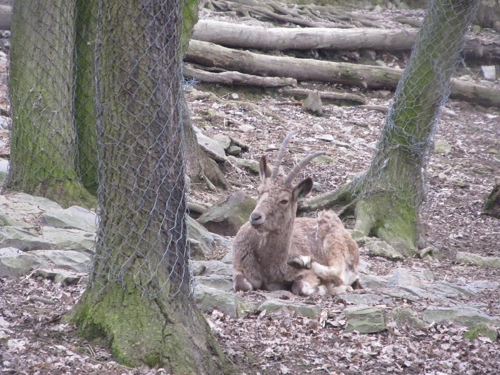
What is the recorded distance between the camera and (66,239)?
711cm

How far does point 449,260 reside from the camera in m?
9.88

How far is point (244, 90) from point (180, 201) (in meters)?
11.1

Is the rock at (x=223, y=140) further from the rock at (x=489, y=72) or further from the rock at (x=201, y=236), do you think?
the rock at (x=489, y=72)

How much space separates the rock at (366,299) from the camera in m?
6.93

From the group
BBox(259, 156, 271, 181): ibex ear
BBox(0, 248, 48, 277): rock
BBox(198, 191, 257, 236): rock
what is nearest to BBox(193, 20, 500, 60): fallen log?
BBox(198, 191, 257, 236): rock

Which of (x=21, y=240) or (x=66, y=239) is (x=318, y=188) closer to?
(x=66, y=239)

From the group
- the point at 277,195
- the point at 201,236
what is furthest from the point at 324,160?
the point at 277,195

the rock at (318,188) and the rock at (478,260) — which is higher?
the rock at (318,188)

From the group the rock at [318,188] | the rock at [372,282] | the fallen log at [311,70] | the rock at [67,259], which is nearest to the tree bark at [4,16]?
the fallen log at [311,70]

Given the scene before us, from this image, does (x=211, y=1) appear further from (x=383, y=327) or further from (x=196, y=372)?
(x=196, y=372)

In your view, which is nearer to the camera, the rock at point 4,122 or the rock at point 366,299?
the rock at point 366,299

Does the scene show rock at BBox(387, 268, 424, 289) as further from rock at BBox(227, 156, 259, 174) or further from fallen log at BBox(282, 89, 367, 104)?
fallen log at BBox(282, 89, 367, 104)

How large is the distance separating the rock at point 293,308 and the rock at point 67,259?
1545mm

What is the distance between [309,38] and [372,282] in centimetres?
1039
